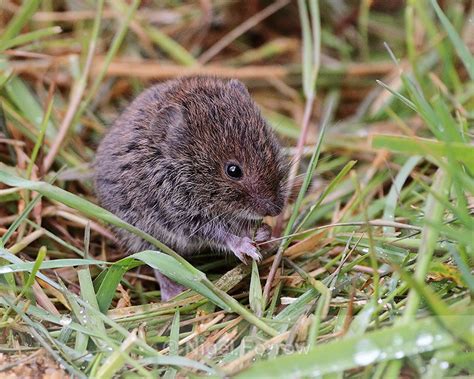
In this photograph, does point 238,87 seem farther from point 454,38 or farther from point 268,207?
point 454,38

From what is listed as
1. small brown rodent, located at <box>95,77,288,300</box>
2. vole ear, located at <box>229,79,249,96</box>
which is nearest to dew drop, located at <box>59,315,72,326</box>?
small brown rodent, located at <box>95,77,288,300</box>

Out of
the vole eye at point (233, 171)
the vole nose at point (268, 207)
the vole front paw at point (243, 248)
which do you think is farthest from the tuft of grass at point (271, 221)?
the vole eye at point (233, 171)

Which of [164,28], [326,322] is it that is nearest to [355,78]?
[164,28]

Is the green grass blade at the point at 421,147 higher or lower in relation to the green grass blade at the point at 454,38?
lower

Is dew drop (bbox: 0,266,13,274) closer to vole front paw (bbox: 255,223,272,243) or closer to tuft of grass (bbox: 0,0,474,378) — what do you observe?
tuft of grass (bbox: 0,0,474,378)

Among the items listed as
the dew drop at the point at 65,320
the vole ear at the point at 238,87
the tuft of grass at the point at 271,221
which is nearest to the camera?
the tuft of grass at the point at 271,221

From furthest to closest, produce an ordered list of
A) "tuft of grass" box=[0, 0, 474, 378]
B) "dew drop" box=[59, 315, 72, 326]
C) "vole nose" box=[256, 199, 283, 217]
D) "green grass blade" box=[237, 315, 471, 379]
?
1. "vole nose" box=[256, 199, 283, 217]
2. "dew drop" box=[59, 315, 72, 326]
3. "tuft of grass" box=[0, 0, 474, 378]
4. "green grass blade" box=[237, 315, 471, 379]

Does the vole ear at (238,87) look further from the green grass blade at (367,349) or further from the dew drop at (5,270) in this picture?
the green grass blade at (367,349)

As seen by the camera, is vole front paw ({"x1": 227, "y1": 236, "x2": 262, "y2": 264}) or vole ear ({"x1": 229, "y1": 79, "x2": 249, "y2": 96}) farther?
vole ear ({"x1": 229, "y1": 79, "x2": 249, "y2": 96})

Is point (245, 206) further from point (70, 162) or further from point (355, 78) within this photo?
point (355, 78)

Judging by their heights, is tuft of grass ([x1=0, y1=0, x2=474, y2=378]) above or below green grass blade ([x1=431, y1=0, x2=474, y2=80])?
below
